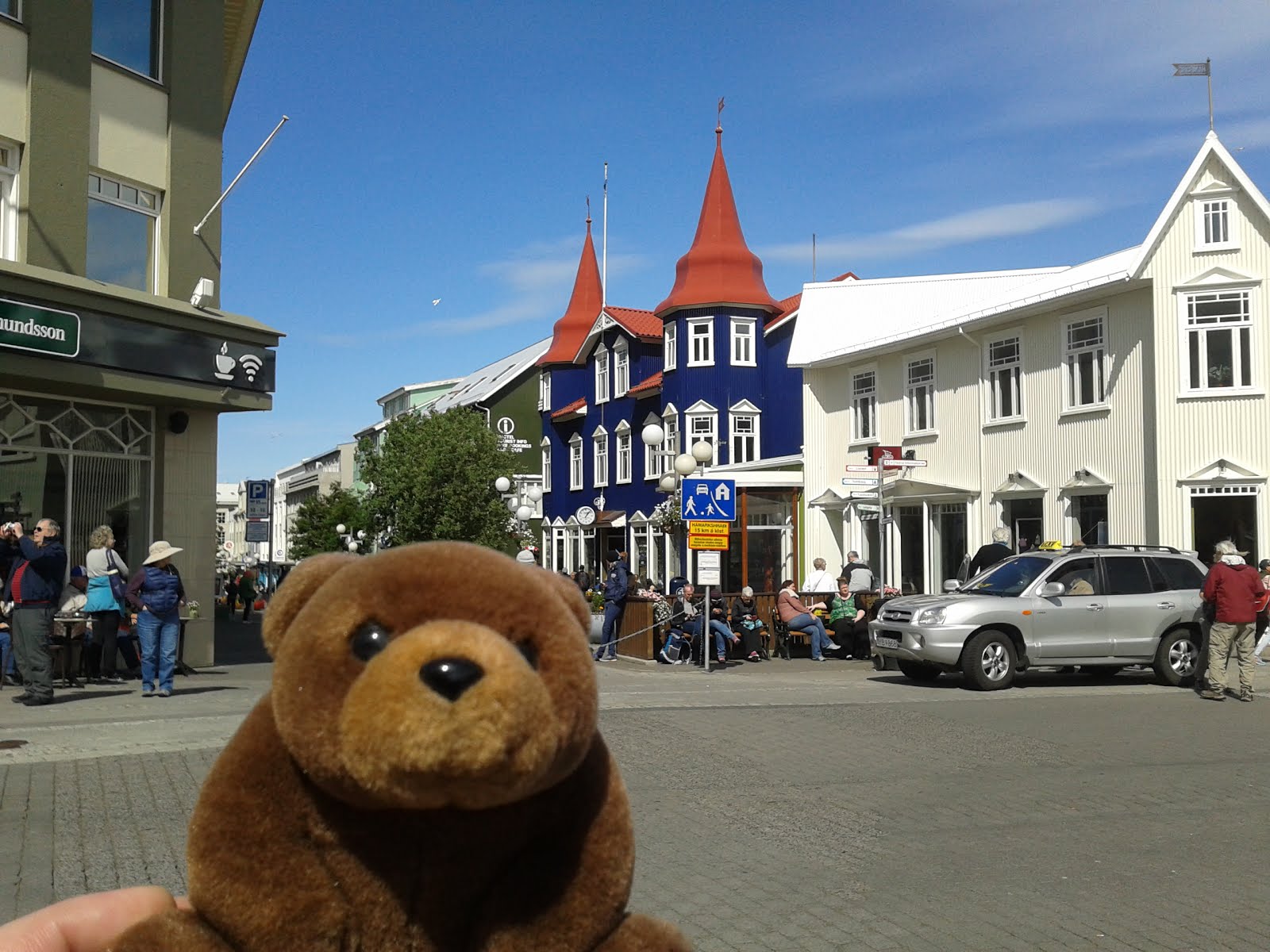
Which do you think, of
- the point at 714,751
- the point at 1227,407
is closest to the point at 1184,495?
the point at 1227,407

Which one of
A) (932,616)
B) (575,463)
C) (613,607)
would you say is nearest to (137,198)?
(613,607)

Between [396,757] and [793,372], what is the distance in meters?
37.9

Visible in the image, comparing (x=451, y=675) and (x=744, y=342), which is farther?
(x=744, y=342)

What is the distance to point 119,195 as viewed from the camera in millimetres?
16344

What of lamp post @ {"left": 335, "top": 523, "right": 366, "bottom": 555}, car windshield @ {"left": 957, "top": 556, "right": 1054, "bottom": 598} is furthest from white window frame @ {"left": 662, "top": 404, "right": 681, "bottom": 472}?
car windshield @ {"left": 957, "top": 556, "right": 1054, "bottom": 598}

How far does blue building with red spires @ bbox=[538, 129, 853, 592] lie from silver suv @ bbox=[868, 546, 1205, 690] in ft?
46.1

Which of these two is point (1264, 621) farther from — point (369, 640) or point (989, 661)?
point (369, 640)

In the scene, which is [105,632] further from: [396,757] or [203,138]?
[396,757]

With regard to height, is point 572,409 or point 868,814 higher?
point 572,409

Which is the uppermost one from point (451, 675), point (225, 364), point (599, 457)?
point (599, 457)

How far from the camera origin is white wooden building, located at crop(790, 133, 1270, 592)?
21.5m

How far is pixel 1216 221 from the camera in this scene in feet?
72.5

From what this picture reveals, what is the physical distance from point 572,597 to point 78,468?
1545cm

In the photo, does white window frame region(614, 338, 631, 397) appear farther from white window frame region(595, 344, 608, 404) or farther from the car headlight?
the car headlight
